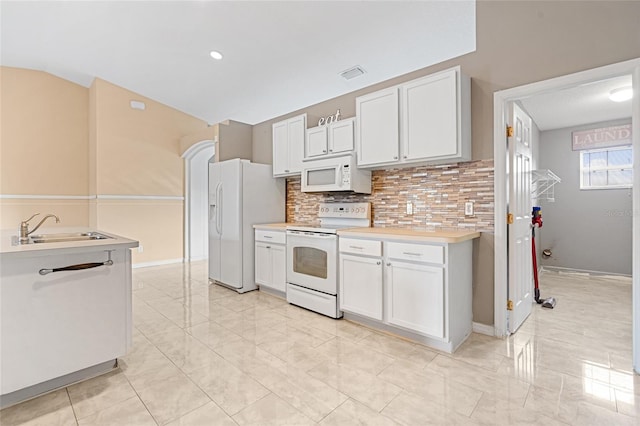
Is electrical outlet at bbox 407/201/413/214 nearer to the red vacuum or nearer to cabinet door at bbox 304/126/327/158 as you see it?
cabinet door at bbox 304/126/327/158

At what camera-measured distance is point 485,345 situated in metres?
2.57

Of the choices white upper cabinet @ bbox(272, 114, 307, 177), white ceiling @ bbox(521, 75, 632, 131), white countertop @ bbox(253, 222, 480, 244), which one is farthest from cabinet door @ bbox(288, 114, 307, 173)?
white ceiling @ bbox(521, 75, 632, 131)

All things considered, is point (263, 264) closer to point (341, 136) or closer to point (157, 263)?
point (341, 136)

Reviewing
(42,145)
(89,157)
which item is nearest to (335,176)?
(89,157)

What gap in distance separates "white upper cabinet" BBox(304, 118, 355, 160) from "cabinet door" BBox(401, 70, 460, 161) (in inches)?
28.8

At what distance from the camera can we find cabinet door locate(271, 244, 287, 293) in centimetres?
379

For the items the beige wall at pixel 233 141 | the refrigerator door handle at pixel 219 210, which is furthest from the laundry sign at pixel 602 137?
the refrigerator door handle at pixel 219 210

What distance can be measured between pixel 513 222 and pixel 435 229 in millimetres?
642

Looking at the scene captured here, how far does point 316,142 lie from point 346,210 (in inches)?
35.4

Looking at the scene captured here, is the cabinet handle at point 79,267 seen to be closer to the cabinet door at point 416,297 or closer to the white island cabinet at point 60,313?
the white island cabinet at point 60,313

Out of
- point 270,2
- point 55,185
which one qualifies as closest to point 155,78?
point 55,185

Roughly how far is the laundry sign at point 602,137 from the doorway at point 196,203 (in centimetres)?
653

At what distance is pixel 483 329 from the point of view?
2781 millimetres

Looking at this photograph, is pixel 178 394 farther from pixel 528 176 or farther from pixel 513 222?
pixel 528 176
